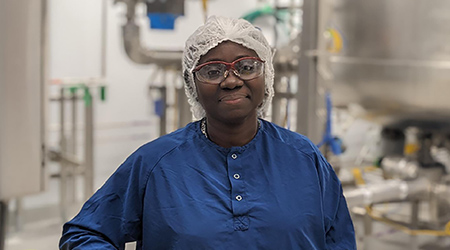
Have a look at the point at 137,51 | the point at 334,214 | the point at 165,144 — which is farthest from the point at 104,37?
the point at 334,214

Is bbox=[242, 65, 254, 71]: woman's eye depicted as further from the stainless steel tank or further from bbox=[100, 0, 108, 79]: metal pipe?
bbox=[100, 0, 108, 79]: metal pipe

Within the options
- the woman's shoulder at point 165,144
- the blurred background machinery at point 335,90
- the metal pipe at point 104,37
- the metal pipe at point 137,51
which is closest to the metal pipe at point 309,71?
the blurred background machinery at point 335,90

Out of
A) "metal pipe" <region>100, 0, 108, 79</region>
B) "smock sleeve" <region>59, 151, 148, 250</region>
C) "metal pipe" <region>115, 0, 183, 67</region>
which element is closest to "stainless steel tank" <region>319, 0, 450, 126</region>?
"metal pipe" <region>115, 0, 183, 67</region>

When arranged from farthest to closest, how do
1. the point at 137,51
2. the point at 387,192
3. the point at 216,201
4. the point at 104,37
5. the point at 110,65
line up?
the point at 110,65 < the point at 104,37 < the point at 137,51 < the point at 387,192 < the point at 216,201

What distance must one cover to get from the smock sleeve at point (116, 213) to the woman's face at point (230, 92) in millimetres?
168

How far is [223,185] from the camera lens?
1.04 m

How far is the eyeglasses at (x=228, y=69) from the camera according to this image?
104cm

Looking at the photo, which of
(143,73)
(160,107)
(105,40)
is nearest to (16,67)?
(160,107)

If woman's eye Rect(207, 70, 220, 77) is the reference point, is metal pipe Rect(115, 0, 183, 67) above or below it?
above

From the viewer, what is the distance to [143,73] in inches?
177

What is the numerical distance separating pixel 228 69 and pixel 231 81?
3 cm

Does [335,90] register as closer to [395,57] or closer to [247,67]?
[395,57]

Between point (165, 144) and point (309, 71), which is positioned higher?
point (309, 71)

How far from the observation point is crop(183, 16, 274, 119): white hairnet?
1067 millimetres
